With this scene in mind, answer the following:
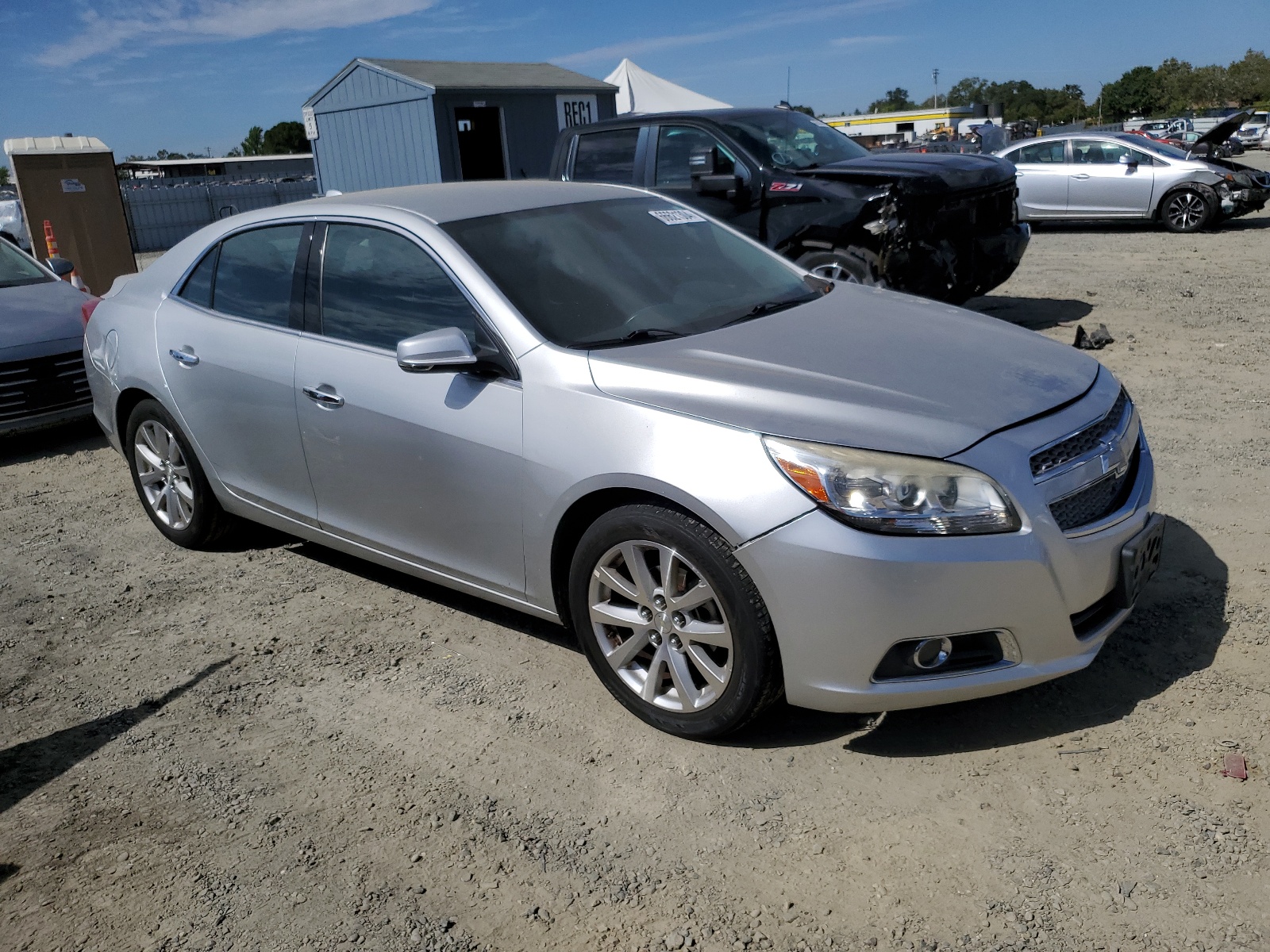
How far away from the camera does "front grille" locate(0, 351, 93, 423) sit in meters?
6.93

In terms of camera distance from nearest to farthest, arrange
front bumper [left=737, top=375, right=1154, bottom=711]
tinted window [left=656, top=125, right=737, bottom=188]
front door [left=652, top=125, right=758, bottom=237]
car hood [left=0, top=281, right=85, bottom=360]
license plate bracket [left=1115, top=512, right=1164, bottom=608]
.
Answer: front bumper [left=737, top=375, right=1154, bottom=711], license plate bracket [left=1115, top=512, right=1164, bottom=608], car hood [left=0, top=281, right=85, bottom=360], front door [left=652, top=125, right=758, bottom=237], tinted window [left=656, top=125, right=737, bottom=188]

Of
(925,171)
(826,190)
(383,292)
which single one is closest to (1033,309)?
(925,171)

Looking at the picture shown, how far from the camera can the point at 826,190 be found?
7.42 m

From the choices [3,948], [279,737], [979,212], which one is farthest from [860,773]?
[979,212]

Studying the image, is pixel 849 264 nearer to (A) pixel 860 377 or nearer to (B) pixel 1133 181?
(A) pixel 860 377

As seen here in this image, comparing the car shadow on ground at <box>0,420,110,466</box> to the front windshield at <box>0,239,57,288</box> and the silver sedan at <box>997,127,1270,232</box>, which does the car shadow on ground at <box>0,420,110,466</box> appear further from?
the silver sedan at <box>997,127,1270,232</box>

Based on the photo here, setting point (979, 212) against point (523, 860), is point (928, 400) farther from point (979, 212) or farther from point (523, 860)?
point (979, 212)

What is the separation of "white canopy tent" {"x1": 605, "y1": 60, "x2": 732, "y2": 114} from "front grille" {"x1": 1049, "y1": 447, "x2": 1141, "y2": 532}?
64.6ft

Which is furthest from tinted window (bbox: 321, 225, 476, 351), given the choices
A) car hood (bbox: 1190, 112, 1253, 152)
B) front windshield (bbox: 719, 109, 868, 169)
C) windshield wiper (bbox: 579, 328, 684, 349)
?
car hood (bbox: 1190, 112, 1253, 152)

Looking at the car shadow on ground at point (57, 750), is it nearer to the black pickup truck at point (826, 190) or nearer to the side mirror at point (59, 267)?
the black pickup truck at point (826, 190)

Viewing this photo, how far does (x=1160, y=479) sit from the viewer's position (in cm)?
500

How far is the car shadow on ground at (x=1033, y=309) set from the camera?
29.9ft

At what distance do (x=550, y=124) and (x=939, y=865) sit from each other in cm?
1877

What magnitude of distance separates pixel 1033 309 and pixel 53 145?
37.3ft
